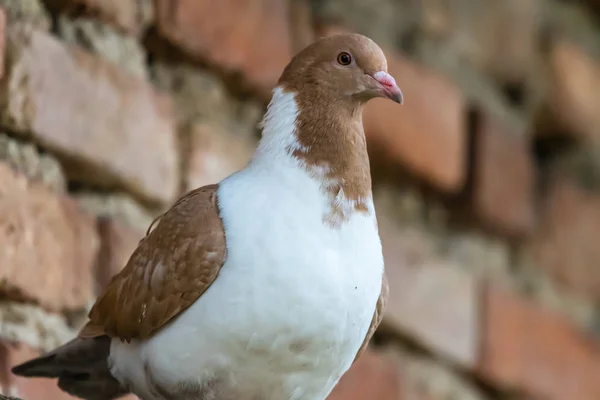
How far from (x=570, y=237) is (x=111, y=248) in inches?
38.2

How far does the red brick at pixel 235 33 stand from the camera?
5.05 ft

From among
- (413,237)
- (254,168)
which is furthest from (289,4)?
(254,168)

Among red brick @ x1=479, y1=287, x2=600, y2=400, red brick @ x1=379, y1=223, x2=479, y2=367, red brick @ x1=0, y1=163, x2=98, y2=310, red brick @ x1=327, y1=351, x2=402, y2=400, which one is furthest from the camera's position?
red brick @ x1=479, y1=287, x2=600, y2=400

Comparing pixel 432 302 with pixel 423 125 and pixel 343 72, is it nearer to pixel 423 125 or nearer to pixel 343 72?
pixel 423 125

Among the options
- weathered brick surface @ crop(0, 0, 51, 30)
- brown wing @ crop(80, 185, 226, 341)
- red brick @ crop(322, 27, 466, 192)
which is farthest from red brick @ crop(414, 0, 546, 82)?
brown wing @ crop(80, 185, 226, 341)

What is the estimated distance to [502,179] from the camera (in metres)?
2.00

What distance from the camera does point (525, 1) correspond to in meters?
2.15

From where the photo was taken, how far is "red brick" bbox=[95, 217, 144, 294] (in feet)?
4.64

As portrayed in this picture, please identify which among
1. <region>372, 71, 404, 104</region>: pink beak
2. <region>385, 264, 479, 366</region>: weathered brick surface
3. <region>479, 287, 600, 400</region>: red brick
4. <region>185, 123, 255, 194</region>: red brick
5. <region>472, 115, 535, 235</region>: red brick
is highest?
<region>372, 71, 404, 104</region>: pink beak

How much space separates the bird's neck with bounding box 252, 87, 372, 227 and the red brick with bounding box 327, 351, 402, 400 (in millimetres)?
535

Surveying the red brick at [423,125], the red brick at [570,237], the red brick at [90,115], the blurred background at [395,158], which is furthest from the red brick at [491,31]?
the red brick at [90,115]

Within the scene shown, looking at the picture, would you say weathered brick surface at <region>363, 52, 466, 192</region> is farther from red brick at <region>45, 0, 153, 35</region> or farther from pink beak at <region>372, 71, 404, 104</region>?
pink beak at <region>372, 71, 404, 104</region>

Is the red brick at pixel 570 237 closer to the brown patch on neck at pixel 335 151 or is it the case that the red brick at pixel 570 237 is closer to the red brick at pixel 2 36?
the brown patch on neck at pixel 335 151

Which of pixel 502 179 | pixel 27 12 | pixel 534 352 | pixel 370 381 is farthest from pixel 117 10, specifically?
pixel 534 352
